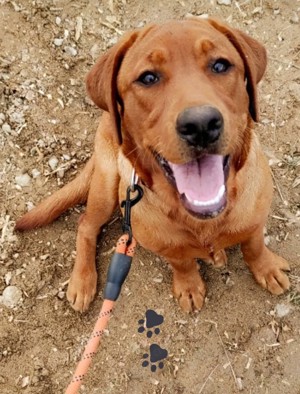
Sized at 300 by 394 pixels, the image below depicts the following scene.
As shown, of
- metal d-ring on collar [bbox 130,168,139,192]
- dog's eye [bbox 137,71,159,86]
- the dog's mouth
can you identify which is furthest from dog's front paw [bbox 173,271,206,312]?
dog's eye [bbox 137,71,159,86]

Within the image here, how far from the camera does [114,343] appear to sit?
3.89 m

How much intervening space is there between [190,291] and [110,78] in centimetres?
150

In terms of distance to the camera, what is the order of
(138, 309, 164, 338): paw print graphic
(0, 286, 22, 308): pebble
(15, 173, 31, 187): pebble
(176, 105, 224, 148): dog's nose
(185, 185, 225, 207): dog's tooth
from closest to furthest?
(176, 105, 224, 148): dog's nose < (185, 185, 225, 207): dog's tooth < (138, 309, 164, 338): paw print graphic < (0, 286, 22, 308): pebble < (15, 173, 31, 187): pebble

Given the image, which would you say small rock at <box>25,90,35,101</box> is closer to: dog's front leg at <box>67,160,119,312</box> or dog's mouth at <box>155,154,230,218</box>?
dog's front leg at <box>67,160,119,312</box>

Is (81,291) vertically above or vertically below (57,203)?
below

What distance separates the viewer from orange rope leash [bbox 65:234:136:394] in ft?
9.52

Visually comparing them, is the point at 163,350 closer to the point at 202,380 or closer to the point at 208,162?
the point at 202,380

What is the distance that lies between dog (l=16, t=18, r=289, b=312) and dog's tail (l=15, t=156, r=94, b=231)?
50 centimetres

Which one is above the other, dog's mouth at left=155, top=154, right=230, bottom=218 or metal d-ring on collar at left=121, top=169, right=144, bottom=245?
dog's mouth at left=155, top=154, right=230, bottom=218

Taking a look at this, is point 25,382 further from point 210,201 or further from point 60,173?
point 210,201

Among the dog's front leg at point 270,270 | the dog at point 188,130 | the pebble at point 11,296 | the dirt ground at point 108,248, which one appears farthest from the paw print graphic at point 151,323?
the pebble at point 11,296

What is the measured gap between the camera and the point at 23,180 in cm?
434

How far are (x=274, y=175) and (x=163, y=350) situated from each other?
4.43 ft

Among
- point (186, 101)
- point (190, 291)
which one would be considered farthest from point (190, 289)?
point (186, 101)
